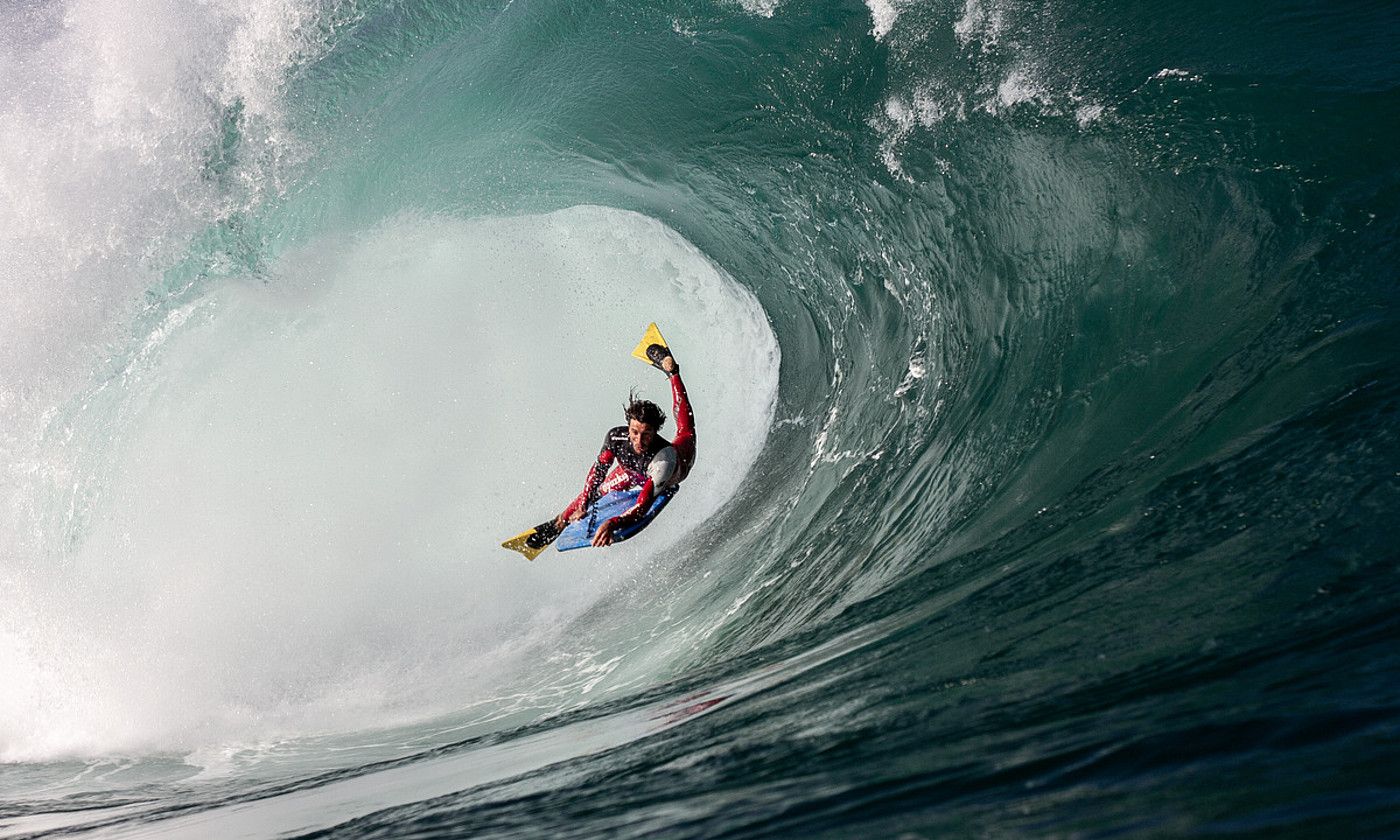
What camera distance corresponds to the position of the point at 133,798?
6293 millimetres

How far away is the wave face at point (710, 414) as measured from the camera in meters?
3.22

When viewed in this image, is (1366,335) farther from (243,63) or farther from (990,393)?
(243,63)

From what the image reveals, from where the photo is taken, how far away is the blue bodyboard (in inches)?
265

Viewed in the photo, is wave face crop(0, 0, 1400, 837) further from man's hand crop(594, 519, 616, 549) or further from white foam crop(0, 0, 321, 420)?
man's hand crop(594, 519, 616, 549)

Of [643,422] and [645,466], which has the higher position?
[643,422]

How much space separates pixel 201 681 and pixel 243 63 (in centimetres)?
600

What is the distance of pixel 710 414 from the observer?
9414 mm

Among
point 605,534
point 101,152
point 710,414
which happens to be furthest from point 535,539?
point 101,152

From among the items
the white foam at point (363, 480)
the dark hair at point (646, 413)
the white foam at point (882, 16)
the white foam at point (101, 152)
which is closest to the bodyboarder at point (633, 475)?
the dark hair at point (646, 413)

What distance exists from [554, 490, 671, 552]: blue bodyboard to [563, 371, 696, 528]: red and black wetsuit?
0.05 metres

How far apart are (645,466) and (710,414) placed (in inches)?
109

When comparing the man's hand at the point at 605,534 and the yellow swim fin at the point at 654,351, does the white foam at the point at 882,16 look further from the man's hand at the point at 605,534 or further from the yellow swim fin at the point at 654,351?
the man's hand at the point at 605,534

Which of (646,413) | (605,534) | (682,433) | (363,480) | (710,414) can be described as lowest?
A: (605,534)

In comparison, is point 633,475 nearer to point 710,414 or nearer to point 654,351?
point 654,351
